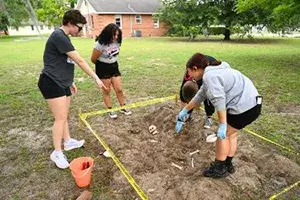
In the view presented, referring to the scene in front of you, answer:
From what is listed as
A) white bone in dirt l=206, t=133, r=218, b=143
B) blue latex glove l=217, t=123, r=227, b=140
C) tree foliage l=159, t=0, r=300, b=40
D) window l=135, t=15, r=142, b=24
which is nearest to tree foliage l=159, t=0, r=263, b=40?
tree foliage l=159, t=0, r=300, b=40

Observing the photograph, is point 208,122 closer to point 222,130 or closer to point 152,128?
point 152,128

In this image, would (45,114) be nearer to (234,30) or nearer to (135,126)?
(135,126)

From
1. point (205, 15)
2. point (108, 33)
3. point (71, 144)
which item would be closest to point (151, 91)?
point (108, 33)

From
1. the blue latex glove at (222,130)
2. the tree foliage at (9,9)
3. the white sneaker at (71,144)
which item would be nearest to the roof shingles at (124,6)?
the tree foliage at (9,9)

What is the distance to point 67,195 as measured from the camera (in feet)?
9.21

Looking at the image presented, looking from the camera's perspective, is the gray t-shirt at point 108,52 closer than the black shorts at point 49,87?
No

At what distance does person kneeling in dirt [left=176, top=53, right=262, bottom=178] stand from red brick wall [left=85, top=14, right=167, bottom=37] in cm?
2723

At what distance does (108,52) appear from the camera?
13.6 ft

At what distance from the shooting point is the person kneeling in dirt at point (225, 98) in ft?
7.97

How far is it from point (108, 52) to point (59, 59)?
1249mm

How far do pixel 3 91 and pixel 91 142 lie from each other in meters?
4.02

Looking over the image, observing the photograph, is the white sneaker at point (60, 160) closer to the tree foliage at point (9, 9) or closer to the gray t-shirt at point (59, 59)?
the gray t-shirt at point (59, 59)

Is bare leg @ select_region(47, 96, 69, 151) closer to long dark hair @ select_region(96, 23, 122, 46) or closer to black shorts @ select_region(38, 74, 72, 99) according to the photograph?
black shorts @ select_region(38, 74, 72, 99)

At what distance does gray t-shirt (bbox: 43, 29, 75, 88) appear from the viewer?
2.85 metres
